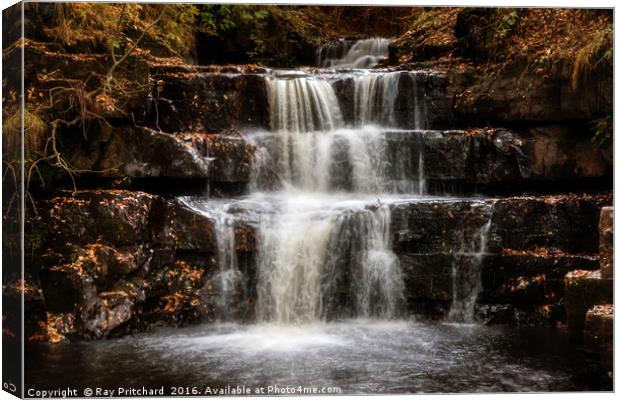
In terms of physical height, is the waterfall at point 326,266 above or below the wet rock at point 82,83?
below

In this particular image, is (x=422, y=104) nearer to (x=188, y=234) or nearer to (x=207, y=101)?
→ (x=207, y=101)

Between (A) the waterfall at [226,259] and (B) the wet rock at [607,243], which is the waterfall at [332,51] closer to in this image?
(A) the waterfall at [226,259]

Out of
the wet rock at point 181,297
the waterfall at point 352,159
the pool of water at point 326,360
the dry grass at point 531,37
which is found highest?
the dry grass at point 531,37

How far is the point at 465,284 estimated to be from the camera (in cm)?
759

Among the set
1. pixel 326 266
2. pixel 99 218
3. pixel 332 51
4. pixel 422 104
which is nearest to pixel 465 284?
pixel 326 266

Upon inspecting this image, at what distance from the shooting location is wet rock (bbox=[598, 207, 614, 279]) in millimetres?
5516

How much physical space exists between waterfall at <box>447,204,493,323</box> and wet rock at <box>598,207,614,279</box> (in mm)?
2057

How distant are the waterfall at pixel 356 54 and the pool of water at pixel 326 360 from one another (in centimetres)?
621

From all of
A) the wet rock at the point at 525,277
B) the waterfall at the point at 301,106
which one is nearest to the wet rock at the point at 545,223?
the wet rock at the point at 525,277

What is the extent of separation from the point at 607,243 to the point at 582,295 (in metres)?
0.58

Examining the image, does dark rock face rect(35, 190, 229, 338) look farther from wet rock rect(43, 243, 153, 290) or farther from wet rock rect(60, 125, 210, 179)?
wet rock rect(60, 125, 210, 179)

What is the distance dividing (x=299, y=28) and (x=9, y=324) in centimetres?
816

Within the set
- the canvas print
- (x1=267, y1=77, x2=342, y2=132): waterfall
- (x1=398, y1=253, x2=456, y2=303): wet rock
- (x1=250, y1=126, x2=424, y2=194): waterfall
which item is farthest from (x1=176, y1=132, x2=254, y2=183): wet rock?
(x1=398, y1=253, x2=456, y2=303): wet rock

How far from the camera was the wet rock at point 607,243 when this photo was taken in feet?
18.1
